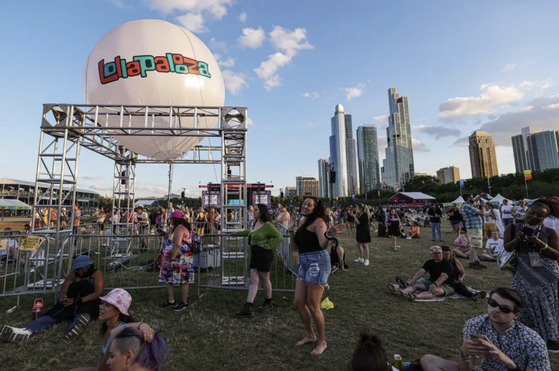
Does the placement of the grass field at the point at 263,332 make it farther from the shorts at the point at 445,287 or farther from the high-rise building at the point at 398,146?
the high-rise building at the point at 398,146

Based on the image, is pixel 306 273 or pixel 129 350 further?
pixel 306 273

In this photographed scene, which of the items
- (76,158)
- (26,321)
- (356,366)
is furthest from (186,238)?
(76,158)

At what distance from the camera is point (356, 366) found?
4.83ft

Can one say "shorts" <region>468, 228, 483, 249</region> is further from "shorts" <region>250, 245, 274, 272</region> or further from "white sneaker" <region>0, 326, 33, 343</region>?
"white sneaker" <region>0, 326, 33, 343</region>

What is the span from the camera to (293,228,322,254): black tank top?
3510 mm

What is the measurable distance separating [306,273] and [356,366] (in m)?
1.99

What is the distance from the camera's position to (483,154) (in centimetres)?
8900

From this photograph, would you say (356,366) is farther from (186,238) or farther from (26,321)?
(26,321)

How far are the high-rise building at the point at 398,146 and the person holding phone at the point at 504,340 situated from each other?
146184 mm

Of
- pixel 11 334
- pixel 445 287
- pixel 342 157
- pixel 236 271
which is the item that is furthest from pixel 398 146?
pixel 11 334

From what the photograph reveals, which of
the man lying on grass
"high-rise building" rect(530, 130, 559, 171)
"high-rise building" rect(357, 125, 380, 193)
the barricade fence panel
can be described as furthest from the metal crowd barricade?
"high-rise building" rect(357, 125, 380, 193)

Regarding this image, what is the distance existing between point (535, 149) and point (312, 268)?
129 meters

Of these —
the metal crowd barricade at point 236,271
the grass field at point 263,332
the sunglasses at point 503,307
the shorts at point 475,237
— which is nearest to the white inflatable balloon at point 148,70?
the metal crowd barricade at point 236,271

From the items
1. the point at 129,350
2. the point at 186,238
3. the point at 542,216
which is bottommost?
the point at 129,350
